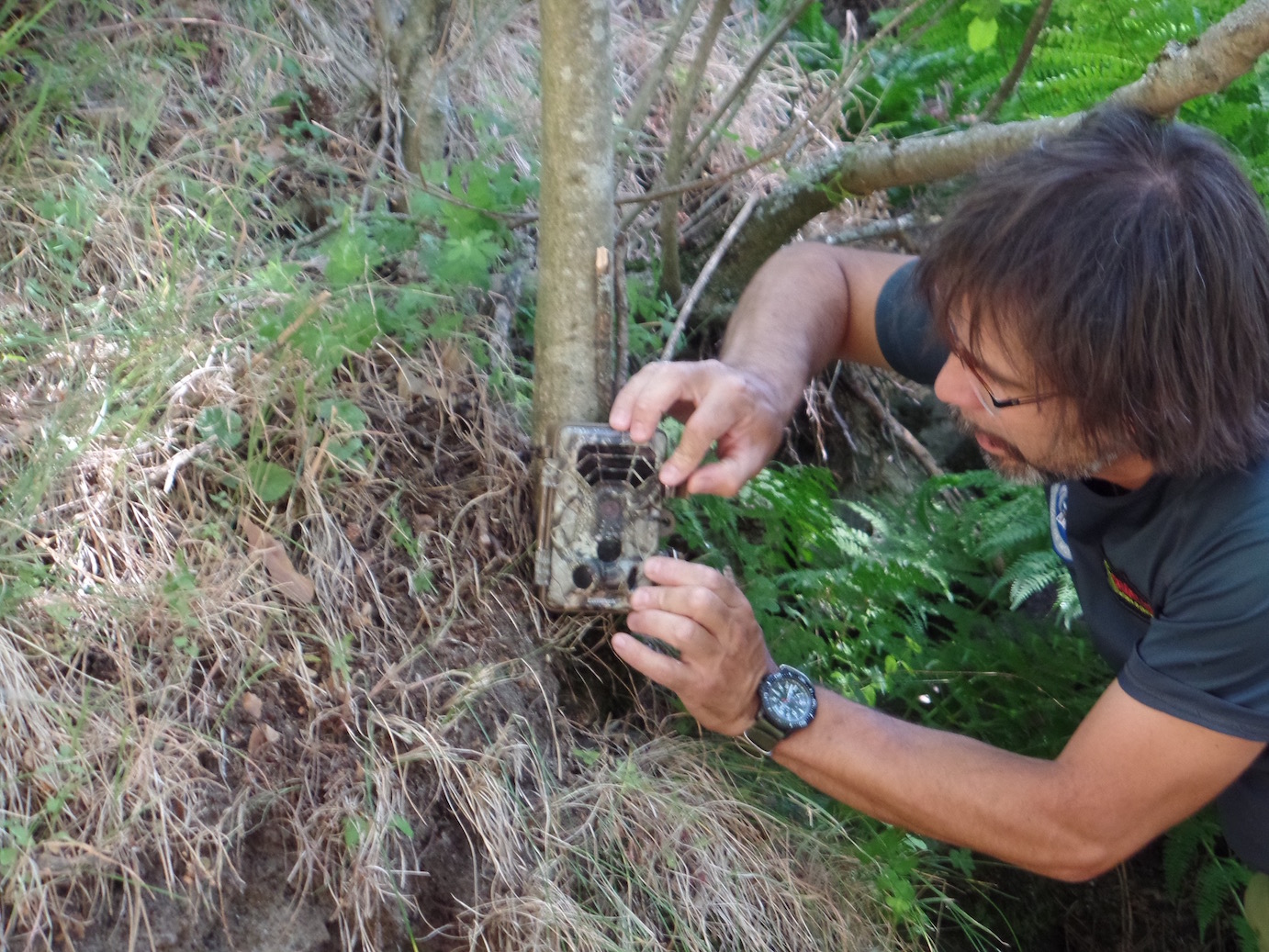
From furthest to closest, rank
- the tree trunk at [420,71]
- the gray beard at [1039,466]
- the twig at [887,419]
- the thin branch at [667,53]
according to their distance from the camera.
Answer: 1. the twig at [887,419]
2. the tree trunk at [420,71]
3. the thin branch at [667,53]
4. the gray beard at [1039,466]

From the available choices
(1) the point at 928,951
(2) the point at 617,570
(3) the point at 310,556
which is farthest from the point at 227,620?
(1) the point at 928,951

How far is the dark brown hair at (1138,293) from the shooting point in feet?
6.11

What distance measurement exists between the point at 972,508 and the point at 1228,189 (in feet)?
3.73

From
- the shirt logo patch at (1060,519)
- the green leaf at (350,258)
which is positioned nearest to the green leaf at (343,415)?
the green leaf at (350,258)

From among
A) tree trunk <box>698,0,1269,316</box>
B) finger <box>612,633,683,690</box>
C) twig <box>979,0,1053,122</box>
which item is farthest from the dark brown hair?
finger <box>612,633,683,690</box>

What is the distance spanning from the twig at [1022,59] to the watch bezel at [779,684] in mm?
1646

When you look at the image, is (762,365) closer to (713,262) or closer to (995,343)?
(995,343)

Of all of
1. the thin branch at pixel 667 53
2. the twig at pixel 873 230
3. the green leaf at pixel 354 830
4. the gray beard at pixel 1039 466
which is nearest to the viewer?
the green leaf at pixel 354 830

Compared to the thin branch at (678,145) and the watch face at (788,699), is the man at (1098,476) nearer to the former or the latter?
the watch face at (788,699)

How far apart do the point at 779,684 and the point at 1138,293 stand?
100 centimetres

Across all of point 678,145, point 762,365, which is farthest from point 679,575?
point 678,145

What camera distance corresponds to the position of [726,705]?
2.12 m

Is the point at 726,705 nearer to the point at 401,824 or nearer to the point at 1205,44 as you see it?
the point at 401,824

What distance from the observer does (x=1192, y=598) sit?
188cm
